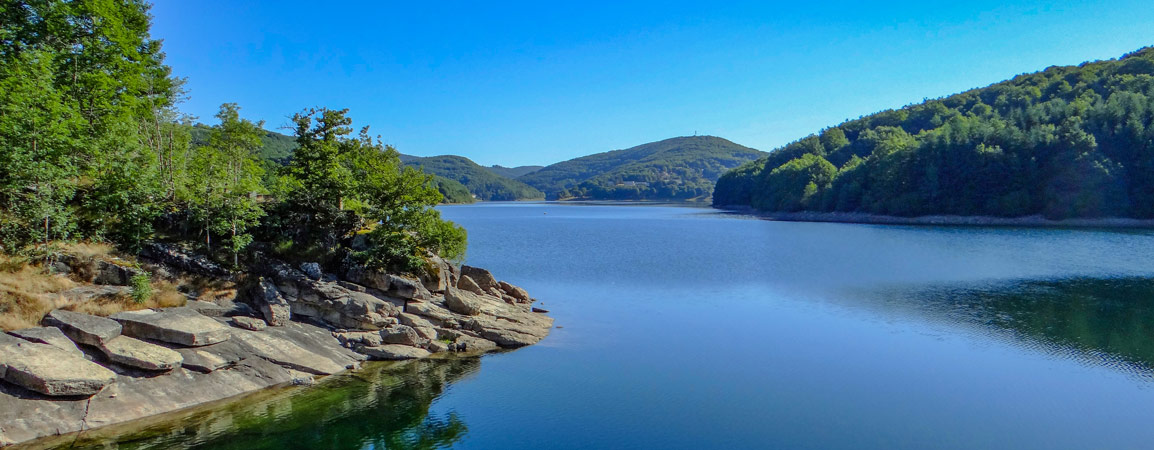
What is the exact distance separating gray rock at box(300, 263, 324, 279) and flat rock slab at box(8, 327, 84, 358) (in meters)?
8.82

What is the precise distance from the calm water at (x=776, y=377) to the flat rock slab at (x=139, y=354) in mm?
2229

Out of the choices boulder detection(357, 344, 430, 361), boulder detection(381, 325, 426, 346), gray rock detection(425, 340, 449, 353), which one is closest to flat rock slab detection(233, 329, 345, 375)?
boulder detection(357, 344, 430, 361)

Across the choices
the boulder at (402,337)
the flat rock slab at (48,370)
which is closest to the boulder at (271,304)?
the boulder at (402,337)

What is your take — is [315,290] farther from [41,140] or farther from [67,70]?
[67,70]

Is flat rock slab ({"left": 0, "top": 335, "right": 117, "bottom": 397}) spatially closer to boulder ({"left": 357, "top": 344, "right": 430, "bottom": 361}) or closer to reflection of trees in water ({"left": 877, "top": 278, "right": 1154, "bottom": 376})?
boulder ({"left": 357, "top": 344, "right": 430, "bottom": 361})

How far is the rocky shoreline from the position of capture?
14711 millimetres

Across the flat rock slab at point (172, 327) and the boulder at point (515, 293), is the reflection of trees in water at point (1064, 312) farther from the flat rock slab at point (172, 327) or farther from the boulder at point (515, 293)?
the flat rock slab at point (172, 327)

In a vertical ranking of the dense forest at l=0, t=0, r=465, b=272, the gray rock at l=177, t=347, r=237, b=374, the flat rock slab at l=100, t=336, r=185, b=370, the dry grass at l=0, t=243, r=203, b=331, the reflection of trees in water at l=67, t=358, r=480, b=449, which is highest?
the dense forest at l=0, t=0, r=465, b=272

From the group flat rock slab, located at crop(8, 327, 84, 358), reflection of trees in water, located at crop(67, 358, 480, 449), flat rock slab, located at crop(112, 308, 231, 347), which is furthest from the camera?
flat rock slab, located at crop(112, 308, 231, 347)

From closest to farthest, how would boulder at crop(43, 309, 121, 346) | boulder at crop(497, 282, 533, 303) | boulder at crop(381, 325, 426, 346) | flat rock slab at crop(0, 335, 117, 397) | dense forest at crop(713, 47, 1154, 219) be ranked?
1. flat rock slab at crop(0, 335, 117, 397)
2. boulder at crop(43, 309, 121, 346)
3. boulder at crop(381, 325, 426, 346)
4. boulder at crop(497, 282, 533, 303)
5. dense forest at crop(713, 47, 1154, 219)

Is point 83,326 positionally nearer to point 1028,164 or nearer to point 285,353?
point 285,353

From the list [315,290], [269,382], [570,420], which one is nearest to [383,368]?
[269,382]

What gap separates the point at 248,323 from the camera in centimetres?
2086

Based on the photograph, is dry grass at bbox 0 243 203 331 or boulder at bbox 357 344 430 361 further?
boulder at bbox 357 344 430 361
